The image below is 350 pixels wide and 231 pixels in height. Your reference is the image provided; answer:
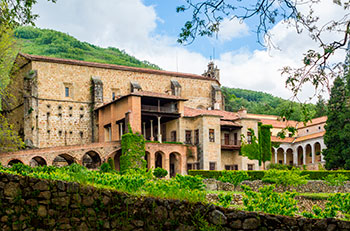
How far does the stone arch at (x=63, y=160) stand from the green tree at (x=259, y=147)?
15.9 meters

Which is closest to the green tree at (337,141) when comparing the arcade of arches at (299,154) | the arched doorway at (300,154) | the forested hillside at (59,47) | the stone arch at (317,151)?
the arcade of arches at (299,154)

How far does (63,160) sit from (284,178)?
21.3 meters

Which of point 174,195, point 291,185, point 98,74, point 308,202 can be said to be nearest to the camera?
point 174,195

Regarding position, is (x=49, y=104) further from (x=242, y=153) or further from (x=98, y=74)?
(x=242, y=153)

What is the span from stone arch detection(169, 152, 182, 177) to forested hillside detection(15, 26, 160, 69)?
4219 centimetres

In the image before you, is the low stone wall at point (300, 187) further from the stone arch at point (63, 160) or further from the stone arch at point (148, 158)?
the stone arch at point (63, 160)

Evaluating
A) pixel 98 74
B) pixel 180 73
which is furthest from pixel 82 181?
pixel 180 73

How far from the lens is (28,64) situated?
45875mm

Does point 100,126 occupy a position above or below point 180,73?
below

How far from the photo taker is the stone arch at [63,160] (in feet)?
128

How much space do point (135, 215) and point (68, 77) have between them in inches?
1559

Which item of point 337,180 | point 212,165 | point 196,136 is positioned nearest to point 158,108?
point 196,136

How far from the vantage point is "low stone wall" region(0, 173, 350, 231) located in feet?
28.7

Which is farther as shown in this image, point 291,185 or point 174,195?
point 291,185
